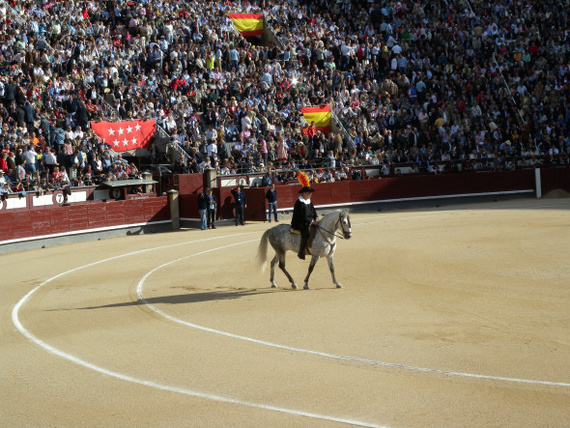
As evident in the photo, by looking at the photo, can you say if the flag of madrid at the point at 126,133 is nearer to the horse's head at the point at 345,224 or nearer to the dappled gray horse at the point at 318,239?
the dappled gray horse at the point at 318,239

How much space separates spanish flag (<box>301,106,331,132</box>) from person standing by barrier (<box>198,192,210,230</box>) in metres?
8.39

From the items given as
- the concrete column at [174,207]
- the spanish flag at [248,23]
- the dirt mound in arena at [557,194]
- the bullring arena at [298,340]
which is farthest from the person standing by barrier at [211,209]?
the dirt mound in arena at [557,194]

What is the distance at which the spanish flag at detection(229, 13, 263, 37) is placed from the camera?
129 feet

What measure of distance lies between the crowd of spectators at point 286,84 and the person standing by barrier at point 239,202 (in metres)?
2.18

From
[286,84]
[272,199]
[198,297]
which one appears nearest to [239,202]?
[272,199]

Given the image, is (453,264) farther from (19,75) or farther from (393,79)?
(393,79)

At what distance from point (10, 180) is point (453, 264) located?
15.1 meters

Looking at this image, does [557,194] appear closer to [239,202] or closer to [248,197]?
[248,197]

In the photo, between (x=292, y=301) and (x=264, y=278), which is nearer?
(x=292, y=301)

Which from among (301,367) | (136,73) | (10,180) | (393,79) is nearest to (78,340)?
(301,367)

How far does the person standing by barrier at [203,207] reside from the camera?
28.8 meters

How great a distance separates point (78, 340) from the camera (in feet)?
40.1

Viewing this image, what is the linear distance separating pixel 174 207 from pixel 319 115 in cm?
863

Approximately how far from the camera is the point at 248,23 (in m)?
39.4
